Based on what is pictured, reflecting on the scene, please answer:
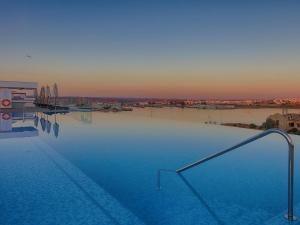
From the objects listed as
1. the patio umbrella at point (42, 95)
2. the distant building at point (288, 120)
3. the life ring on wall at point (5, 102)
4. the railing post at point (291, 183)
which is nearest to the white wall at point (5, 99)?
the life ring on wall at point (5, 102)

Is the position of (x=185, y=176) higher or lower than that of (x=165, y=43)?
lower

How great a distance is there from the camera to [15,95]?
79.6 ft

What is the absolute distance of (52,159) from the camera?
15.7 ft

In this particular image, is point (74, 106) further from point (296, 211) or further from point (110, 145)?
point (296, 211)

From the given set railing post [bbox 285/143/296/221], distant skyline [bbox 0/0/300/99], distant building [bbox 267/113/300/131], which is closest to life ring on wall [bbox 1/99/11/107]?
distant skyline [bbox 0/0/300/99]

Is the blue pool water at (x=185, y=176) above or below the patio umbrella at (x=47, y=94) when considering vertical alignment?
below

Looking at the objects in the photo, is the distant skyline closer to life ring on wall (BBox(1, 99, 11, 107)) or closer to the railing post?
life ring on wall (BBox(1, 99, 11, 107))

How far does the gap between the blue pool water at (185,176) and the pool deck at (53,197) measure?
0.55ft

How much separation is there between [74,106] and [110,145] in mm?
14128

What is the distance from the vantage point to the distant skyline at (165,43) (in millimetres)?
9898

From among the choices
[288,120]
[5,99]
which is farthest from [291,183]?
[5,99]

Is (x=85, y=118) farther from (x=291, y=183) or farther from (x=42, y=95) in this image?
(x=42, y=95)

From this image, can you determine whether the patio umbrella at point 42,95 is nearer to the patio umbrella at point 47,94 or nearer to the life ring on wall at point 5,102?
the patio umbrella at point 47,94

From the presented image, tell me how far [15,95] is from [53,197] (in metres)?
24.2
